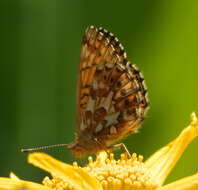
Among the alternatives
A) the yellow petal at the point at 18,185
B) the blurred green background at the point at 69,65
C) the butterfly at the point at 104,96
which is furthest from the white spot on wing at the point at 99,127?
the blurred green background at the point at 69,65

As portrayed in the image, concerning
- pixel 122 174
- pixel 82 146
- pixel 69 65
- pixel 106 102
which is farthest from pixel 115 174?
pixel 69 65

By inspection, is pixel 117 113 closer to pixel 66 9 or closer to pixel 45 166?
pixel 45 166

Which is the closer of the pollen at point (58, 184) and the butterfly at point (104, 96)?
the pollen at point (58, 184)

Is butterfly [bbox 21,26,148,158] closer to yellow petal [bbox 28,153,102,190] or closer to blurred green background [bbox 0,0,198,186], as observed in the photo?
yellow petal [bbox 28,153,102,190]

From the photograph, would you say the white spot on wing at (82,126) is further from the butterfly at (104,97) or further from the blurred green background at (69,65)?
the blurred green background at (69,65)

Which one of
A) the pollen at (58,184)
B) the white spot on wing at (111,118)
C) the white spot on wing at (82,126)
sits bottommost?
the pollen at (58,184)

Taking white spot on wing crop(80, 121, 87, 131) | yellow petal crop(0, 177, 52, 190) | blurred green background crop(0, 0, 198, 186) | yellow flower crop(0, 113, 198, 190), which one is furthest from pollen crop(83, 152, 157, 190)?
blurred green background crop(0, 0, 198, 186)

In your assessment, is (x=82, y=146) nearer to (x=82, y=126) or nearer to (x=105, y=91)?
(x=82, y=126)
